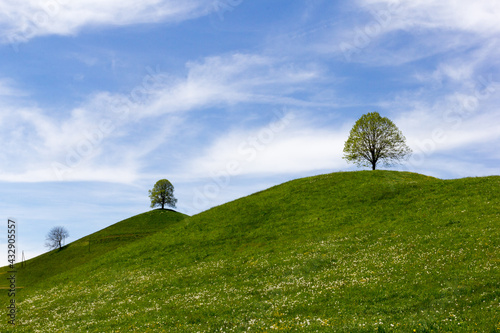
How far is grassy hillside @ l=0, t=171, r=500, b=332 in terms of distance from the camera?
17797 mm

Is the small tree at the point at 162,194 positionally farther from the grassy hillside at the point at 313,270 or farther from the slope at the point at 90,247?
the grassy hillside at the point at 313,270

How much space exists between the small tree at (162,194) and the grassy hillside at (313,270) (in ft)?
198

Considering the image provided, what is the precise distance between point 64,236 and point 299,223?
84.5m

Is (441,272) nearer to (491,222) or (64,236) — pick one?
(491,222)

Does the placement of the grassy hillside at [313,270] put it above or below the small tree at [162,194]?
below

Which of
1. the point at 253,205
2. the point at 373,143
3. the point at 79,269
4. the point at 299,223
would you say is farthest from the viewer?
the point at 373,143

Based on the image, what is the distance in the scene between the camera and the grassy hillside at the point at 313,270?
58.4 ft

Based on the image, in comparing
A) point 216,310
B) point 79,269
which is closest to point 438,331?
point 216,310

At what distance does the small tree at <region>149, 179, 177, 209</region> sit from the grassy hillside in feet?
198

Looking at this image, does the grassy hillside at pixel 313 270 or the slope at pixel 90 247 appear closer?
the grassy hillside at pixel 313 270

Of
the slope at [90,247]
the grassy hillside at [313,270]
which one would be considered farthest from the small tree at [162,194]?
the grassy hillside at [313,270]

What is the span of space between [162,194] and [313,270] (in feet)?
313

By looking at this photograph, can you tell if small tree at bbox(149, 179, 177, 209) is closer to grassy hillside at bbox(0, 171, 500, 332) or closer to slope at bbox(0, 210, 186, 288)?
slope at bbox(0, 210, 186, 288)

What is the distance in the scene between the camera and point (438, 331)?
13516 mm
